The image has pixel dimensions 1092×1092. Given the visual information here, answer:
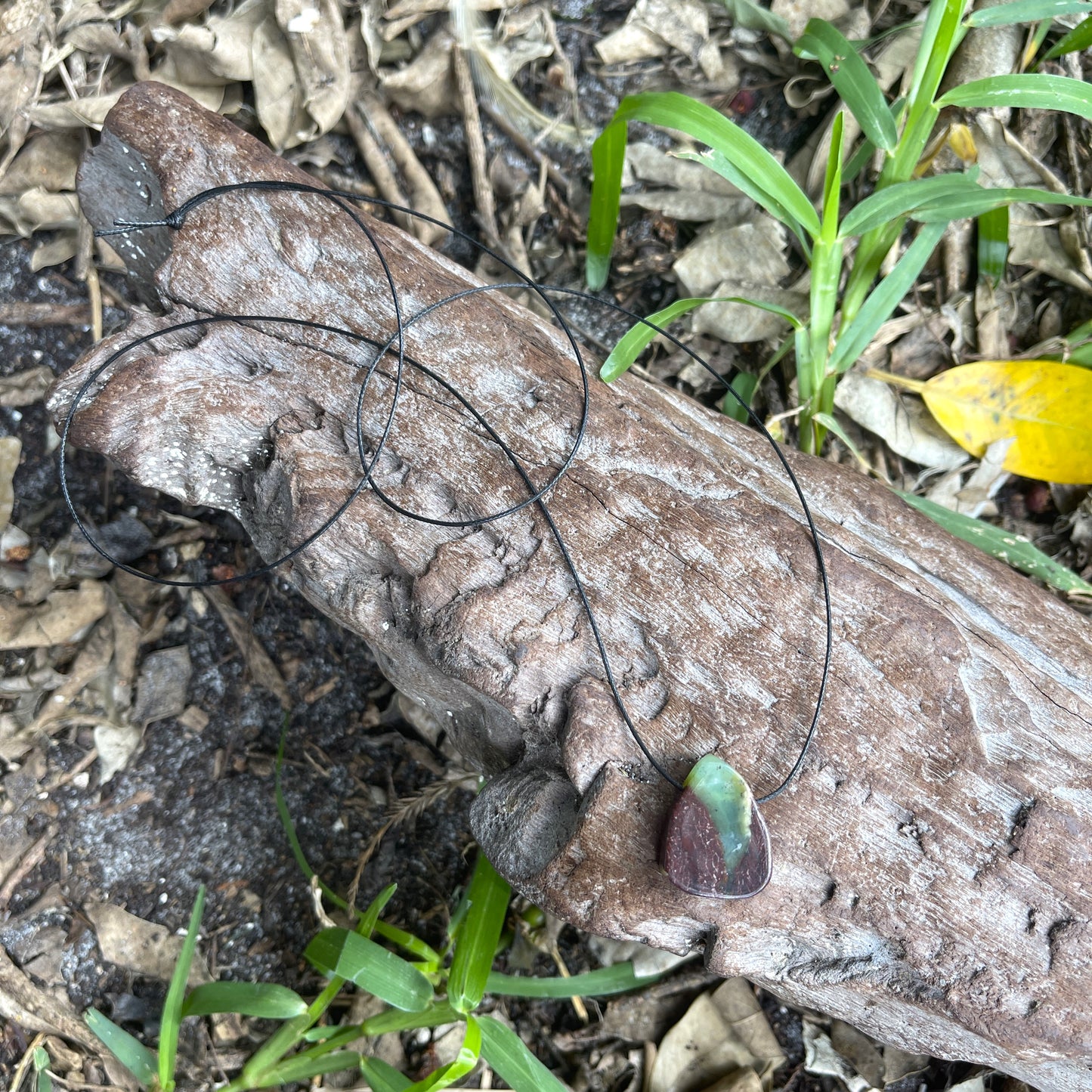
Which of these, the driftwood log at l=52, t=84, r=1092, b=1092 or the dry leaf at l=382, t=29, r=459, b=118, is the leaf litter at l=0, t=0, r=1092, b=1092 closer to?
the dry leaf at l=382, t=29, r=459, b=118

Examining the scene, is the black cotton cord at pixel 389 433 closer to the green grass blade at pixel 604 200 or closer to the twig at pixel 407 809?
the green grass blade at pixel 604 200

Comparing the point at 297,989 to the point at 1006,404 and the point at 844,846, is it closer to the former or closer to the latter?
the point at 844,846

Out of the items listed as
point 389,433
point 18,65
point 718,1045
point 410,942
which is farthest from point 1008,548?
point 18,65

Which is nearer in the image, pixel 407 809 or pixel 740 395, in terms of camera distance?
pixel 407 809

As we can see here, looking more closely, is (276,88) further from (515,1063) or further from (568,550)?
(515,1063)

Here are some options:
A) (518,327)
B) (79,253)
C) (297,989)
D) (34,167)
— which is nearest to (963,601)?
(518,327)
